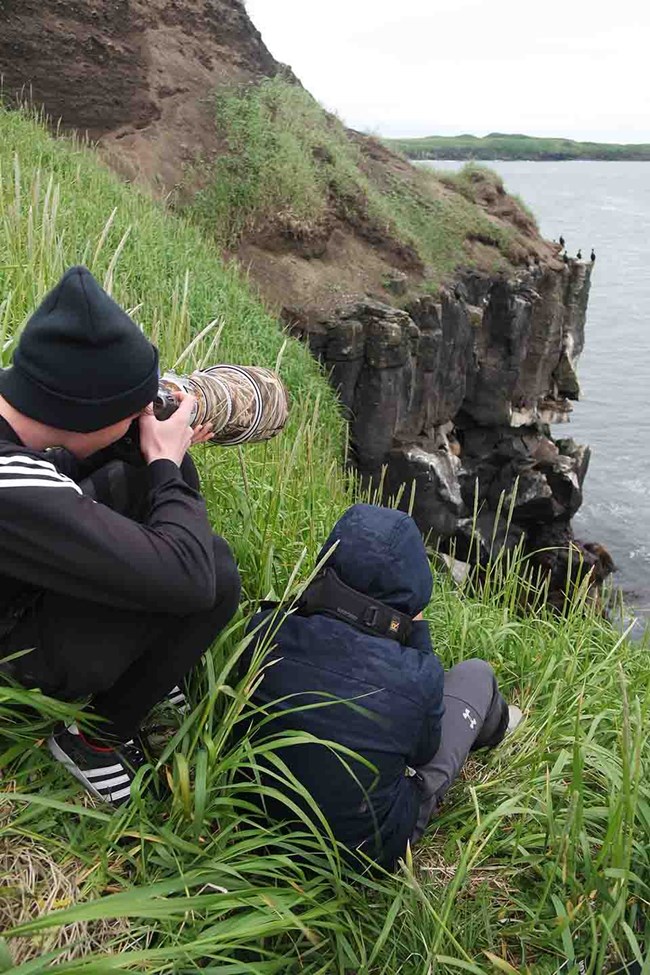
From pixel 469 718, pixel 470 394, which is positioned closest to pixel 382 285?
pixel 470 394

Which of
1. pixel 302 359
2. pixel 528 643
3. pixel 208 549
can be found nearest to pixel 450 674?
pixel 528 643

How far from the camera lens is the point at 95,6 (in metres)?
12.2

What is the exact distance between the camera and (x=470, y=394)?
14578 mm

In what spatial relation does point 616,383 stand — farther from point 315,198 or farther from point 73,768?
point 73,768

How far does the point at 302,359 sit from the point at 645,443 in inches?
921

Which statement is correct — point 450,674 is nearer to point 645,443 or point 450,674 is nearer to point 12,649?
point 12,649

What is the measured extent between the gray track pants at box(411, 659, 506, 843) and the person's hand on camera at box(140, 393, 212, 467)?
1069 mm

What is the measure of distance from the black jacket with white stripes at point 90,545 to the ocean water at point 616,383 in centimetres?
269

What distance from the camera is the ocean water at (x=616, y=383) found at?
22.3 m

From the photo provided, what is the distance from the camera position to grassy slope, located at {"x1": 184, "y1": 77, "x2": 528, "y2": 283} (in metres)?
12.0

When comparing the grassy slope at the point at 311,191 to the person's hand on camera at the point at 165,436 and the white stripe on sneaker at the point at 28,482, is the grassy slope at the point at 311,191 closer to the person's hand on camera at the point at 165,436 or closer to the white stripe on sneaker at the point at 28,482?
the person's hand on camera at the point at 165,436

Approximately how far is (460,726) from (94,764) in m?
1.09

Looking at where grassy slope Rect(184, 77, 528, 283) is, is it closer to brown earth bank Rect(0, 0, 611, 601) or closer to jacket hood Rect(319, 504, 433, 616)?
brown earth bank Rect(0, 0, 611, 601)

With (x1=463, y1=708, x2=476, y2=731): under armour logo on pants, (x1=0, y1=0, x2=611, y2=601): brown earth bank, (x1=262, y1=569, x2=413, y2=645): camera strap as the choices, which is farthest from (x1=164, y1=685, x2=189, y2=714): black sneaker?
(x1=0, y1=0, x2=611, y2=601): brown earth bank
